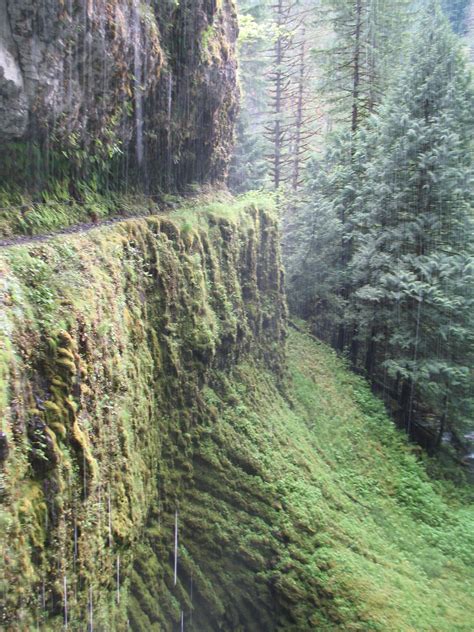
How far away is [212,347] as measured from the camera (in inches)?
426

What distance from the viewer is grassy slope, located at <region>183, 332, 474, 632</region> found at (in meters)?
9.37

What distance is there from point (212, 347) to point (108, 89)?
537cm

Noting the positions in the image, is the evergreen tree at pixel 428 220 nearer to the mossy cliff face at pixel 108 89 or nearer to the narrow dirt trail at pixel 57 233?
the mossy cliff face at pixel 108 89

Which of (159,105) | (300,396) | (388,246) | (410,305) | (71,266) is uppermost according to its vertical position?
(159,105)

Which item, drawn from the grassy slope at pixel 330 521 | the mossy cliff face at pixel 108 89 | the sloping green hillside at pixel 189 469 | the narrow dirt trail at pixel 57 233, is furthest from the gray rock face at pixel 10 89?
the grassy slope at pixel 330 521

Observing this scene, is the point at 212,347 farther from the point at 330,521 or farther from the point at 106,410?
the point at 330,521

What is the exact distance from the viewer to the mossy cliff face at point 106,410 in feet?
16.3

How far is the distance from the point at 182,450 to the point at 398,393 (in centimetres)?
1205

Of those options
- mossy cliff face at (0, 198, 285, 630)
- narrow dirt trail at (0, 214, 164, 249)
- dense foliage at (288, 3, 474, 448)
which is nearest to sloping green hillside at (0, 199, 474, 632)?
mossy cliff face at (0, 198, 285, 630)

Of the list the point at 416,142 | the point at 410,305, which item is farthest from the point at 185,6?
the point at 410,305

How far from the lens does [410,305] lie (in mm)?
17172

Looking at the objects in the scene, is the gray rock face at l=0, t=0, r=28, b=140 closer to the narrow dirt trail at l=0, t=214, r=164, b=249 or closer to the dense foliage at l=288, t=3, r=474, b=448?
the narrow dirt trail at l=0, t=214, r=164, b=249

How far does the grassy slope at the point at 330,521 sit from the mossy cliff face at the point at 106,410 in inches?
34.9

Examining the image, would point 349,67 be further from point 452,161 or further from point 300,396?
point 300,396
